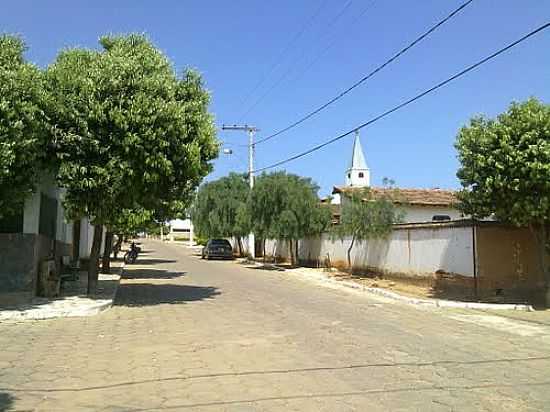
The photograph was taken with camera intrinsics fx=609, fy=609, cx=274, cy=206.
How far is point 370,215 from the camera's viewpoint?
85.5 ft

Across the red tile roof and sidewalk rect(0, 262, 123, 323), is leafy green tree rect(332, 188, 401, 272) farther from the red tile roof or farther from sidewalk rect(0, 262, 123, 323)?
sidewalk rect(0, 262, 123, 323)

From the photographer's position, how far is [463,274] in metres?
20.5

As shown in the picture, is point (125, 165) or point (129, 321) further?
point (125, 165)

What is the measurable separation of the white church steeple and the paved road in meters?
66.7

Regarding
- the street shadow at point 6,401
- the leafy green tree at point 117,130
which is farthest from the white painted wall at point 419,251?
the street shadow at point 6,401

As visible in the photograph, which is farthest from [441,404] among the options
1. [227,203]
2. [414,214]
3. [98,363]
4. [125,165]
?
[227,203]

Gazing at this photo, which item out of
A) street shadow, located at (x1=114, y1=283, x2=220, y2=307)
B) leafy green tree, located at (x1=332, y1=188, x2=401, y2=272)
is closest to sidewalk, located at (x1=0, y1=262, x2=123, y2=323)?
street shadow, located at (x1=114, y1=283, x2=220, y2=307)

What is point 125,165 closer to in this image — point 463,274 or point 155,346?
point 155,346

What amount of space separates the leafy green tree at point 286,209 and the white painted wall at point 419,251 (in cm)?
254

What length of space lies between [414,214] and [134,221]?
2546 centimetres

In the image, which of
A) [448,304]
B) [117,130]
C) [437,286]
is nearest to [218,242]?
[437,286]

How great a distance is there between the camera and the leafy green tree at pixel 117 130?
15211 millimetres

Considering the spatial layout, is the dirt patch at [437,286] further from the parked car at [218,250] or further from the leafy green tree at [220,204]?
the leafy green tree at [220,204]

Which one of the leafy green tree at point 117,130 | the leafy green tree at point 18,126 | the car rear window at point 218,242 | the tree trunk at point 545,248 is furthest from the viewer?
the car rear window at point 218,242
